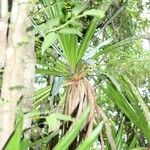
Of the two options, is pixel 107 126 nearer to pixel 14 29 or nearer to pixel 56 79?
pixel 56 79

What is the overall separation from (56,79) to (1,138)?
1.55 meters

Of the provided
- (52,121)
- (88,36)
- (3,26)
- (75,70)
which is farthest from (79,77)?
(52,121)

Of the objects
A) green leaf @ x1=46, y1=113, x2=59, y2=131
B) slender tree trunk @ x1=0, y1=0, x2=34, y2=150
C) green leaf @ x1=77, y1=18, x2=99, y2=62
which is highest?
green leaf @ x1=77, y1=18, x2=99, y2=62

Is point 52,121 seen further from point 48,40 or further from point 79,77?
point 79,77

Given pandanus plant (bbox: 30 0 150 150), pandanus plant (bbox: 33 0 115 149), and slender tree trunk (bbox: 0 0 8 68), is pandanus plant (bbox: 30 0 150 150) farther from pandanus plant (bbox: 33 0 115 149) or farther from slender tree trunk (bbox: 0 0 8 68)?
slender tree trunk (bbox: 0 0 8 68)

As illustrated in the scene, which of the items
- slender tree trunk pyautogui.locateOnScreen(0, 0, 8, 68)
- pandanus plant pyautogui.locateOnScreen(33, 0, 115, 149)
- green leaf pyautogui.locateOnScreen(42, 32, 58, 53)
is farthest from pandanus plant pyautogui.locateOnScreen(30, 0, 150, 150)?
green leaf pyautogui.locateOnScreen(42, 32, 58, 53)

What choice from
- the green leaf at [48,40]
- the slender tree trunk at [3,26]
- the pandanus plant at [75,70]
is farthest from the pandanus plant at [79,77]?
the green leaf at [48,40]

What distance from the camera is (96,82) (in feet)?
9.16

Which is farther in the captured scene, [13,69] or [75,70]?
[75,70]

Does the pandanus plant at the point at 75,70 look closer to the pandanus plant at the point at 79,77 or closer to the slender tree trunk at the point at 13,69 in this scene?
the pandanus plant at the point at 79,77

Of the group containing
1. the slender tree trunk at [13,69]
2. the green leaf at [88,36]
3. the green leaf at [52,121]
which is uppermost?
the green leaf at [88,36]

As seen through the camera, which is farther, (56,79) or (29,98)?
(56,79)

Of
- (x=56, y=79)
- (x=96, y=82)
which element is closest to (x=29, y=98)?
(x=56, y=79)

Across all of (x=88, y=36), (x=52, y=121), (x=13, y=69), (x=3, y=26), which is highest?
(x=88, y=36)
